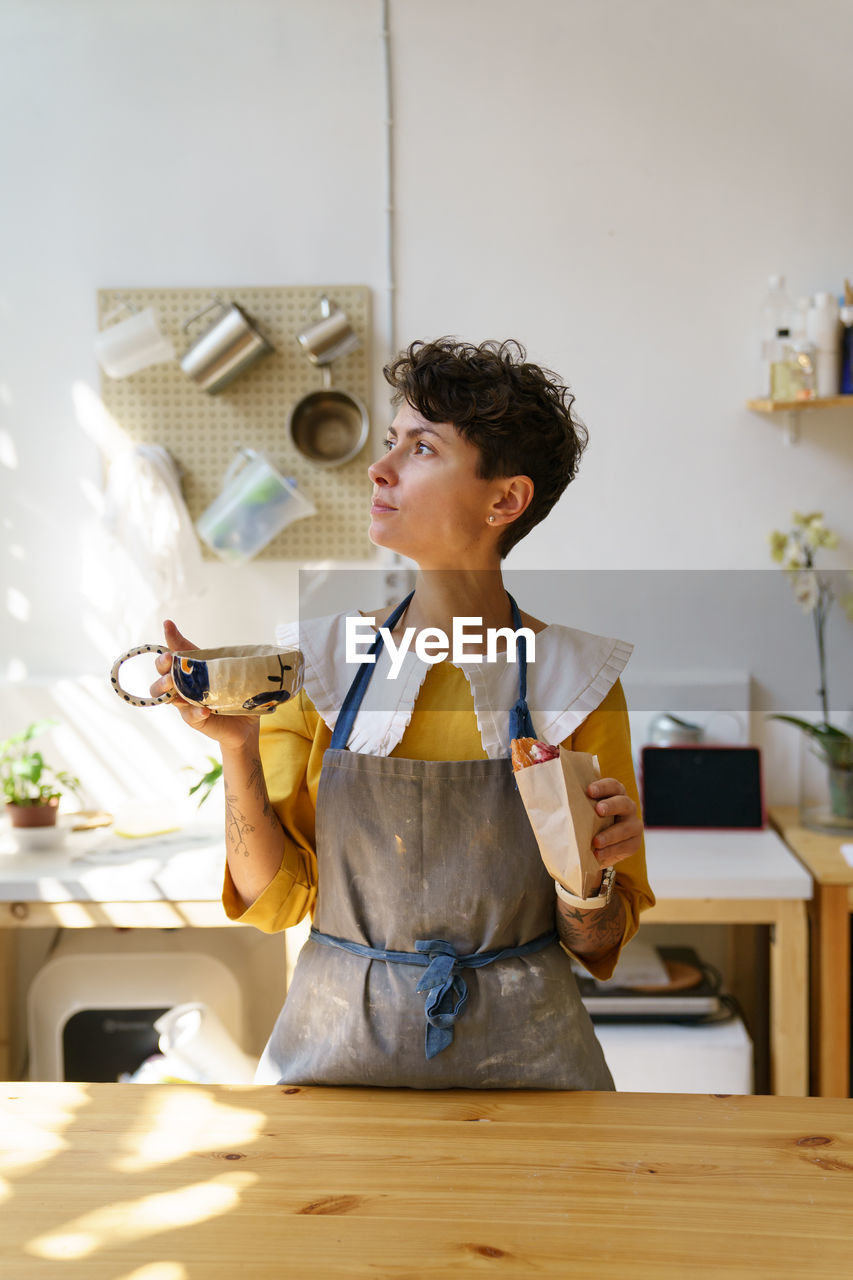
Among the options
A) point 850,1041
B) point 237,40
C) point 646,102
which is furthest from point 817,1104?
point 237,40

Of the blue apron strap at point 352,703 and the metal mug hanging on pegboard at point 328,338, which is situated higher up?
the metal mug hanging on pegboard at point 328,338

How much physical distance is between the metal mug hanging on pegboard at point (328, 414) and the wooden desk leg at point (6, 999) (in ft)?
4.38

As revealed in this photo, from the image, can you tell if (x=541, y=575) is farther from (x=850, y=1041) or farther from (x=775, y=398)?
(x=850, y=1041)

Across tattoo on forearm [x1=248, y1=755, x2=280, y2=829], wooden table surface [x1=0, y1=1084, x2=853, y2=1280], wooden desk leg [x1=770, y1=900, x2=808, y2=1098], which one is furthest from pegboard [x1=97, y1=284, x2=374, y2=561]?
wooden table surface [x1=0, y1=1084, x2=853, y2=1280]

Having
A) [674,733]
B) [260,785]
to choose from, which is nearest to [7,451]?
[674,733]

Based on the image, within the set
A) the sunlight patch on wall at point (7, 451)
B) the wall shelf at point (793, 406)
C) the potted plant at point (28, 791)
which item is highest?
the wall shelf at point (793, 406)

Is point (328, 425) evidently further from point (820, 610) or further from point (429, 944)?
point (429, 944)

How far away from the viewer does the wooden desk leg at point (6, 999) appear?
2.68 m

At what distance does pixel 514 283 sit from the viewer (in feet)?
8.82

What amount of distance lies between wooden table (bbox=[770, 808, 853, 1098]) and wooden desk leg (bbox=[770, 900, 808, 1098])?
0.04 m

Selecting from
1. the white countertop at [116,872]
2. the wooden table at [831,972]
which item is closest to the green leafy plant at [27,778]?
the white countertop at [116,872]

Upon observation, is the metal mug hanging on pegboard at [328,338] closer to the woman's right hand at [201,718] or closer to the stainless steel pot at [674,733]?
the stainless steel pot at [674,733]

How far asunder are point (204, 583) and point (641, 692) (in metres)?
1.09

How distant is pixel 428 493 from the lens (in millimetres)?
1304
